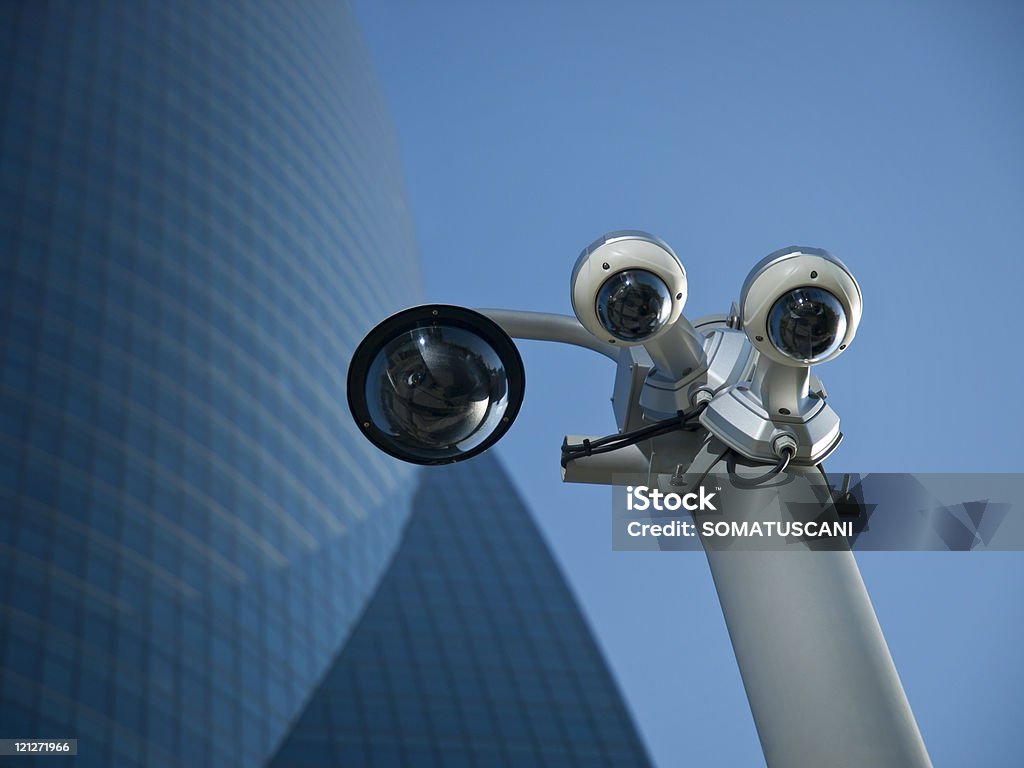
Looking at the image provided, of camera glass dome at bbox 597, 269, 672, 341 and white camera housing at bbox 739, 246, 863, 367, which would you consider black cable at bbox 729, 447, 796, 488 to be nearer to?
white camera housing at bbox 739, 246, 863, 367

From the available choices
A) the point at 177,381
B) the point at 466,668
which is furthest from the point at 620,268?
the point at 466,668

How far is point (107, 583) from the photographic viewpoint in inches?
1372

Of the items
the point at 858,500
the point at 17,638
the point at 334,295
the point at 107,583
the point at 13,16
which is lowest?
the point at 858,500

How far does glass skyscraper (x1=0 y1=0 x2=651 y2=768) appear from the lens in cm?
3375

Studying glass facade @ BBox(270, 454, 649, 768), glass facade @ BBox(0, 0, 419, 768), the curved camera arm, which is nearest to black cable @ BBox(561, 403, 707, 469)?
the curved camera arm

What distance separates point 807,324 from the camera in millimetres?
1942

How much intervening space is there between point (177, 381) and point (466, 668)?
1787 cm

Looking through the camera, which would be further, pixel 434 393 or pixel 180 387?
pixel 180 387

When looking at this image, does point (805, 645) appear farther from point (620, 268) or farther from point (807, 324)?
point (620, 268)

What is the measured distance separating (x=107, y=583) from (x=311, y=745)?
9825 millimetres

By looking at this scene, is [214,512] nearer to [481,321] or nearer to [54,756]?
[54,756]

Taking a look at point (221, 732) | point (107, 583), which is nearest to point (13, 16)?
point (107, 583)

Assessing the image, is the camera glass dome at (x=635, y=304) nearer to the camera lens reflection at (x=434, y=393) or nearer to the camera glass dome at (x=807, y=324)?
the camera glass dome at (x=807, y=324)

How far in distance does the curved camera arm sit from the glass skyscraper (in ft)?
103
